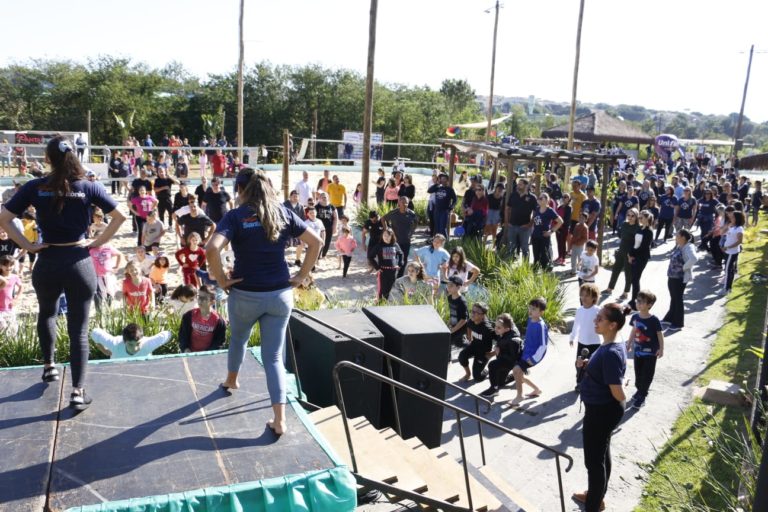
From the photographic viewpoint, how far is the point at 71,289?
4.36 metres

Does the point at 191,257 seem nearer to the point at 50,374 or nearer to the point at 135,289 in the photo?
the point at 135,289

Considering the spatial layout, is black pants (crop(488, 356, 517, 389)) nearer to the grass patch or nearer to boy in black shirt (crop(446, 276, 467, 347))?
boy in black shirt (crop(446, 276, 467, 347))

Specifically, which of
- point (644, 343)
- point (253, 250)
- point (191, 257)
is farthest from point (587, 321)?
point (191, 257)

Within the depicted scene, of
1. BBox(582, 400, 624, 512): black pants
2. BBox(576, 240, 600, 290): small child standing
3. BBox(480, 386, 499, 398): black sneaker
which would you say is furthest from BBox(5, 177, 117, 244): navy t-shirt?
BBox(576, 240, 600, 290): small child standing

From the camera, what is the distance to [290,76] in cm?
4731

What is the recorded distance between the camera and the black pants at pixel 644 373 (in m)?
8.12

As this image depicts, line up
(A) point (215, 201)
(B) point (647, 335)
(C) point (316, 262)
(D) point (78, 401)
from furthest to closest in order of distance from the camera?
(A) point (215, 201)
(C) point (316, 262)
(B) point (647, 335)
(D) point (78, 401)

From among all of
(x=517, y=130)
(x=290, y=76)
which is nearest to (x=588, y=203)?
(x=290, y=76)

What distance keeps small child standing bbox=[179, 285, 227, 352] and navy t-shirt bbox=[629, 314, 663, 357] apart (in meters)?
4.55

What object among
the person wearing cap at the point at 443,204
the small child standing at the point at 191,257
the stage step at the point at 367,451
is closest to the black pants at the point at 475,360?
the stage step at the point at 367,451

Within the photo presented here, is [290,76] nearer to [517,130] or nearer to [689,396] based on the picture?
[517,130]

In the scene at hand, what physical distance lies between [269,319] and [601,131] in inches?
1691

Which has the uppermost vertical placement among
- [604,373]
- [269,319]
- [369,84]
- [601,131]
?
[369,84]

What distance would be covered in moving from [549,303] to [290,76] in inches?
1547
